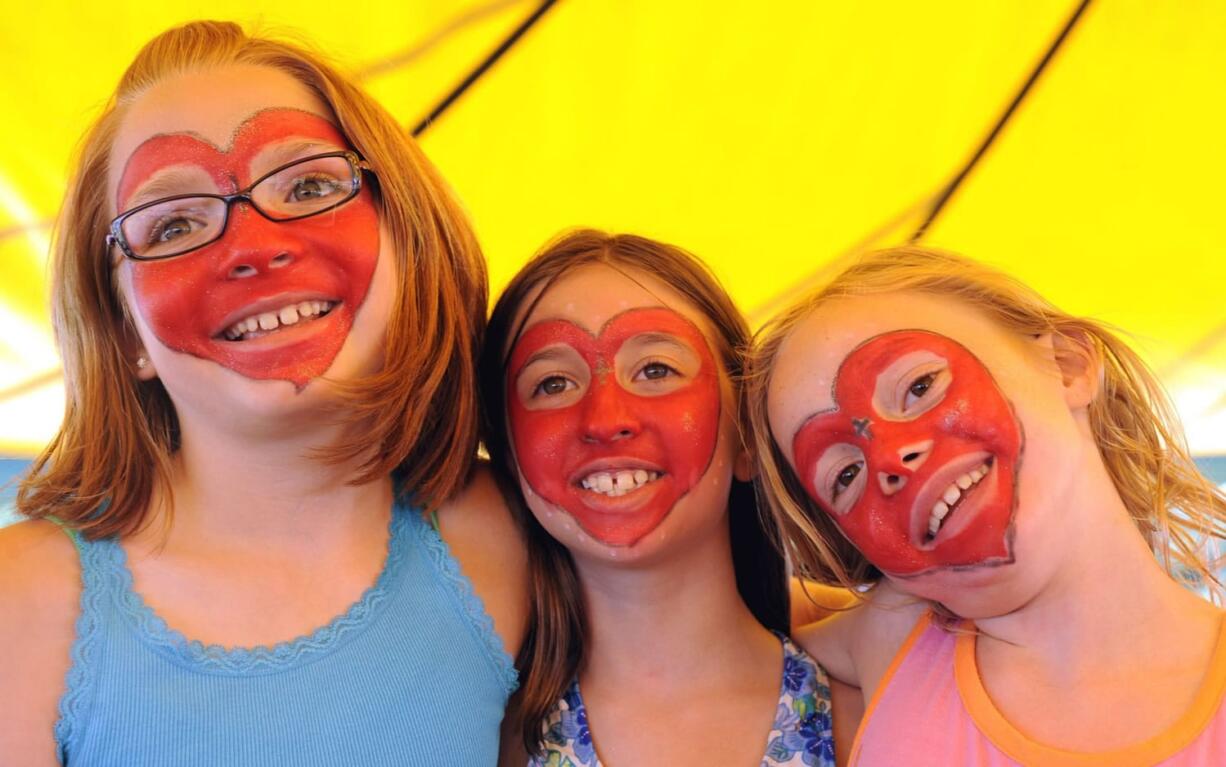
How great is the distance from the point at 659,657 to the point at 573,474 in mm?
346

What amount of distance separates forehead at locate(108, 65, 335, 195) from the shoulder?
114 centimetres

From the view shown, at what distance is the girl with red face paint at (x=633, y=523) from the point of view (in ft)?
5.49

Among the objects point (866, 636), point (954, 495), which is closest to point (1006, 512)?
point (954, 495)

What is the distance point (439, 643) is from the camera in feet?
5.38

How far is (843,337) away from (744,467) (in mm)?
376

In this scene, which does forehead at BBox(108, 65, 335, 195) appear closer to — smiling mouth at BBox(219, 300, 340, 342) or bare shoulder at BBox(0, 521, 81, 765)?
smiling mouth at BBox(219, 300, 340, 342)

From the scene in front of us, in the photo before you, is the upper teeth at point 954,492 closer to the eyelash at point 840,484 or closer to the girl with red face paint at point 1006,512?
the girl with red face paint at point 1006,512

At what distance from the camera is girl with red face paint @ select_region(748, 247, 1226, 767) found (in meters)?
1.36

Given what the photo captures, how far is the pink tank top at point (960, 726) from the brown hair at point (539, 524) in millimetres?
402

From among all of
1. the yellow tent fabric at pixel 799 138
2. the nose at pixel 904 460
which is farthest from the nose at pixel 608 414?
the yellow tent fabric at pixel 799 138

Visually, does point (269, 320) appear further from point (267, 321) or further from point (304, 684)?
point (304, 684)

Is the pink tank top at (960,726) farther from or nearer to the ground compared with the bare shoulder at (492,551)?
farther from the ground

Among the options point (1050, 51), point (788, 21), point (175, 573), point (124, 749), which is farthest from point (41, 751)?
point (1050, 51)

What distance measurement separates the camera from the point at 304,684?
151 centimetres
